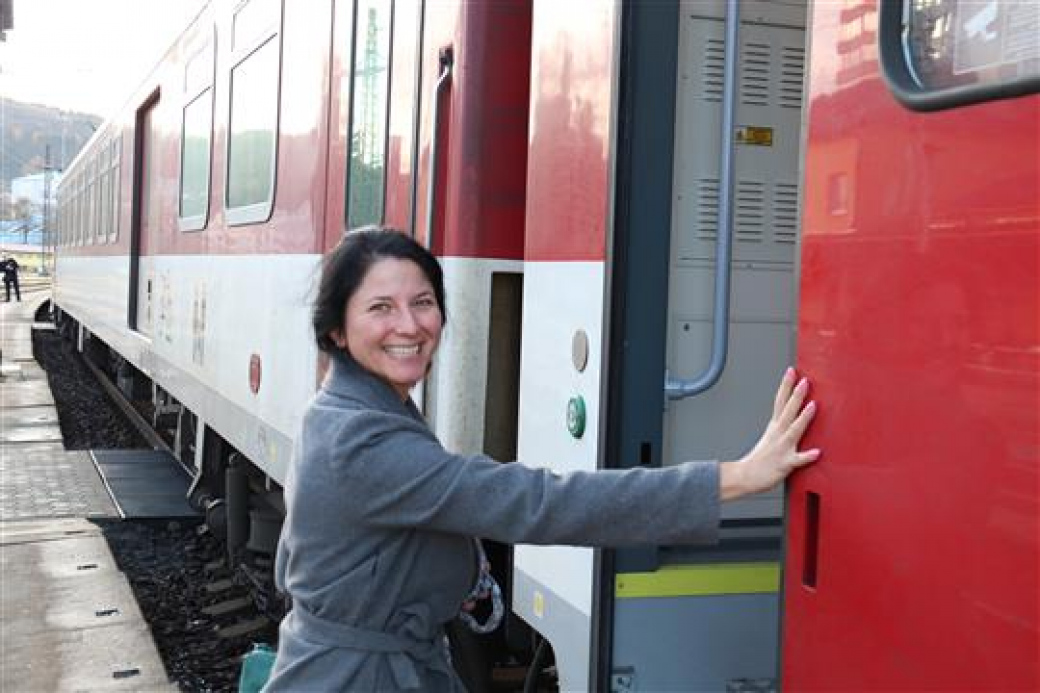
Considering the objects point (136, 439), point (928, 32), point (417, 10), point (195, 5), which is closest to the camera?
point (928, 32)

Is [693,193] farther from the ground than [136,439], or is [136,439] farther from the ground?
[693,193]

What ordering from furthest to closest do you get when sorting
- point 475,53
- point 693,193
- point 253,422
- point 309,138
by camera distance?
1. point 253,422
2. point 309,138
3. point 475,53
4. point 693,193

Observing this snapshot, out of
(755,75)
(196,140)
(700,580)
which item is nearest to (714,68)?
(755,75)

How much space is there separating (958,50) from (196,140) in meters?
6.55

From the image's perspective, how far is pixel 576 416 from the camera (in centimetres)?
270

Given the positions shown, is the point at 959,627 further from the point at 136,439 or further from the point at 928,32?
the point at 136,439

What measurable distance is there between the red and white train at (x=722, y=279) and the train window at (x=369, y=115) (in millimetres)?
14

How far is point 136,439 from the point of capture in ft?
42.2

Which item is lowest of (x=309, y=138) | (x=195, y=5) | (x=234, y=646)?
(x=234, y=646)

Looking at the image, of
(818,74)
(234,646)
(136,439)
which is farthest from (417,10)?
(136,439)

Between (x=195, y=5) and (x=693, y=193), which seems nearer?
(x=693, y=193)

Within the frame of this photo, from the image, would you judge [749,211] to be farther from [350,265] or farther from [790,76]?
[350,265]

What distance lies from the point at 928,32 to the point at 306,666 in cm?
129

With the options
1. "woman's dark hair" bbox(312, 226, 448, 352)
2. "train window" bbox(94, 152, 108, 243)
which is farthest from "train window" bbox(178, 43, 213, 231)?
"train window" bbox(94, 152, 108, 243)
